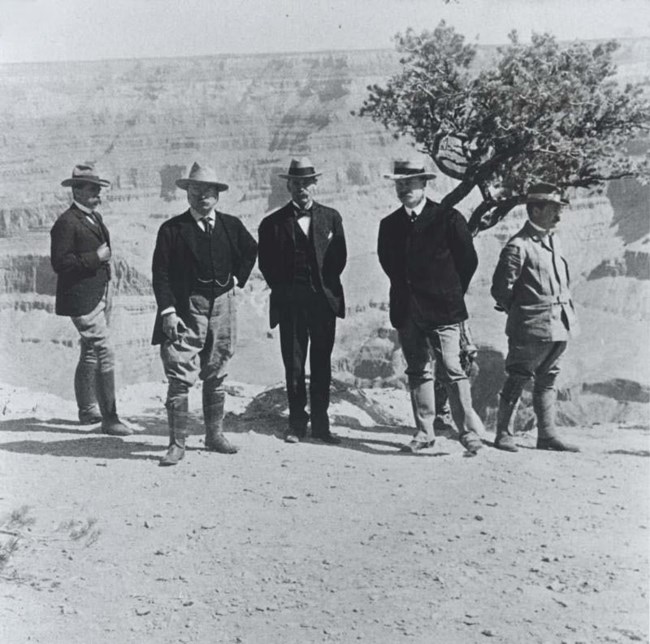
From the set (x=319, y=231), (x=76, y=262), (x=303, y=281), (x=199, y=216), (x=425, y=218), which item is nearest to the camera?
(x=199, y=216)

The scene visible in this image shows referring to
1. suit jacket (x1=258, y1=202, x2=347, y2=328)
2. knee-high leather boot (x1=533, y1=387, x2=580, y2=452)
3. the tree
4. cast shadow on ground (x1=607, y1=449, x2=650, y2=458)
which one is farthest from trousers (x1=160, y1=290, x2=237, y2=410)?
cast shadow on ground (x1=607, y1=449, x2=650, y2=458)

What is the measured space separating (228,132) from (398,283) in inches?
2120

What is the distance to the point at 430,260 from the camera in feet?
20.7

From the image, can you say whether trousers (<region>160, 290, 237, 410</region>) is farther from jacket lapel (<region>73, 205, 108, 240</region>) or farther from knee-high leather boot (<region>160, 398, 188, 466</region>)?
jacket lapel (<region>73, 205, 108, 240</region>)

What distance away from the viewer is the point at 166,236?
607 centimetres

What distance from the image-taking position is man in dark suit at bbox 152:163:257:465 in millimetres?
6035

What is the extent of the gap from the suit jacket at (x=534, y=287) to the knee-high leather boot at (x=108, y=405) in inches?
136

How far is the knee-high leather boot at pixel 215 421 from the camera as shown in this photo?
6344 millimetres

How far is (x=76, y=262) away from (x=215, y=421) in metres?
1.91

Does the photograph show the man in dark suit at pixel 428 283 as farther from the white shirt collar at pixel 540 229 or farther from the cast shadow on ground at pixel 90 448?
the cast shadow on ground at pixel 90 448

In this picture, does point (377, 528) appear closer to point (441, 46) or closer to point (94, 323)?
point (94, 323)

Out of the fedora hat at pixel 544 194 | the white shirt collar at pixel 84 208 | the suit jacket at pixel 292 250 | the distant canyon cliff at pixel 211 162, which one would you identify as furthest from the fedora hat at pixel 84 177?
the distant canyon cliff at pixel 211 162

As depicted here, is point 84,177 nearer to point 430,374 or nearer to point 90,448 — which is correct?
point 90,448

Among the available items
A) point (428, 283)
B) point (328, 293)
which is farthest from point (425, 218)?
point (328, 293)
